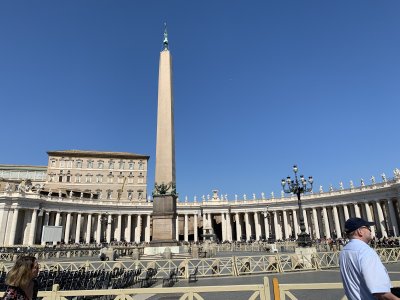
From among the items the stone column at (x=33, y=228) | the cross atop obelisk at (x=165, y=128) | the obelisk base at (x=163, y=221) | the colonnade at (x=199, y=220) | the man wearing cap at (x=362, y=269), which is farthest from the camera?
the colonnade at (x=199, y=220)

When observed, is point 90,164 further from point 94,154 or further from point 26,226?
point 26,226

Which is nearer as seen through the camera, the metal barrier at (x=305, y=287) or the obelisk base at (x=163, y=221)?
the metal barrier at (x=305, y=287)

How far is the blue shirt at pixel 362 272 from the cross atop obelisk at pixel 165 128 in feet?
68.1

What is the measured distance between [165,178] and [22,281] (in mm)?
20342

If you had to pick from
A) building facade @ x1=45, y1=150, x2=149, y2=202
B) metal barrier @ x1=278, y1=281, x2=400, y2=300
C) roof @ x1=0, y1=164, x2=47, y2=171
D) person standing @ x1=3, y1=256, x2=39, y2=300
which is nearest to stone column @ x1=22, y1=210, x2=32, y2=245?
building facade @ x1=45, y1=150, x2=149, y2=202

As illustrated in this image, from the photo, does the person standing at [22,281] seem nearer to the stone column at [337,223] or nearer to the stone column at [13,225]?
the stone column at [13,225]

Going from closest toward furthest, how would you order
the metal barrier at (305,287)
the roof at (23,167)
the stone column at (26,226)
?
the metal barrier at (305,287)
the stone column at (26,226)
the roof at (23,167)

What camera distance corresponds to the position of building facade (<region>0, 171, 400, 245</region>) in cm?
5116

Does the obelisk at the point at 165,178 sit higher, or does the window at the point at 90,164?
the window at the point at 90,164

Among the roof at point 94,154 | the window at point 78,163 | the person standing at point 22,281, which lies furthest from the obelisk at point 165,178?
the window at point 78,163

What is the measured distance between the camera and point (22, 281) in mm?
3342

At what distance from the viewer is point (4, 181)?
69.7 metres

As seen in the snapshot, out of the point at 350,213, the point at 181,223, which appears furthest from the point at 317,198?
the point at 181,223

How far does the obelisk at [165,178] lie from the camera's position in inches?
913
